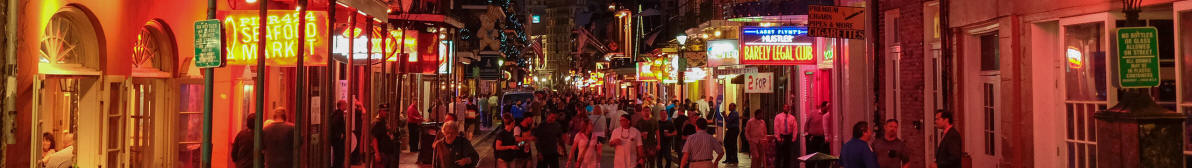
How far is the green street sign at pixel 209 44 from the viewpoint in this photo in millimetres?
9273

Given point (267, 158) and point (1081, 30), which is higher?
point (1081, 30)

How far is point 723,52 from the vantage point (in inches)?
1001

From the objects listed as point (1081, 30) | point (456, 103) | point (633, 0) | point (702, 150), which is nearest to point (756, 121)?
point (702, 150)

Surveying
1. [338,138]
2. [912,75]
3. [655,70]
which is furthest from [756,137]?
[655,70]

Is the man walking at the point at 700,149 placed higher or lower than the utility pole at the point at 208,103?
lower

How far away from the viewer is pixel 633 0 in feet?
235

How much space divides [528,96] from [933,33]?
94.8 feet

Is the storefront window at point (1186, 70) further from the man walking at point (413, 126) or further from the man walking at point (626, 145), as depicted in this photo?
the man walking at point (413, 126)

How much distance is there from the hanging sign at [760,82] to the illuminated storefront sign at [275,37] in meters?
10.3

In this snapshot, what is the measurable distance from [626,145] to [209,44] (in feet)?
20.6

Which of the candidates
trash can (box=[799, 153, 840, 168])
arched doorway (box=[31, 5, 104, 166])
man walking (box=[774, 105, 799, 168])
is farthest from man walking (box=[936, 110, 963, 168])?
arched doorway (box=[31, 5, 104, 166])

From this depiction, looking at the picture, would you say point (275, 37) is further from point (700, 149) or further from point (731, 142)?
point (731, 142)

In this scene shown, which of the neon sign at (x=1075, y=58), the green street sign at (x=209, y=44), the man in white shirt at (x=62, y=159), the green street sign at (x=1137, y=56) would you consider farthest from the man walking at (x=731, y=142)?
the green street sign at (x=1137, y=56)

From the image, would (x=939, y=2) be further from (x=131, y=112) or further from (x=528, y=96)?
(x=528, y=96)
